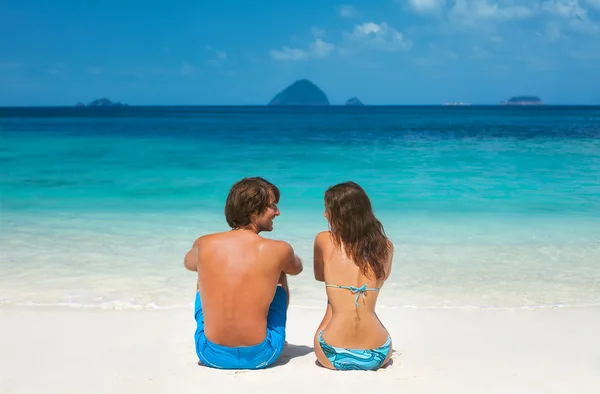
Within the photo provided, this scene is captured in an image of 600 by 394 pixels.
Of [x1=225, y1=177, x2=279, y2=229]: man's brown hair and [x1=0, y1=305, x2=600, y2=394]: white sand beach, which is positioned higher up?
[x1=225, y1=177, x2=279, y2=229]: man's brown hair

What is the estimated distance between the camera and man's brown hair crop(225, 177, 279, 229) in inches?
119

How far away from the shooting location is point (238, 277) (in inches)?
120

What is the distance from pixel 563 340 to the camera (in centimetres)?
398

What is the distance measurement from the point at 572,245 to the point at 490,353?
3792mm

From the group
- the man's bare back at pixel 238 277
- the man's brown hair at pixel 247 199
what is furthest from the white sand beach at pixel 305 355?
the man's brown hair at pixel 247 199

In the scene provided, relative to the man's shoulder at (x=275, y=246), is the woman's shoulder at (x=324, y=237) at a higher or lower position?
higher

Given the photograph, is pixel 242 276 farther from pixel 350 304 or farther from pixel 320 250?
pixel 350 304

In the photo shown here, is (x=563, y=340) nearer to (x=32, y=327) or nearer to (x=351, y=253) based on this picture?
(x=351, y=253)

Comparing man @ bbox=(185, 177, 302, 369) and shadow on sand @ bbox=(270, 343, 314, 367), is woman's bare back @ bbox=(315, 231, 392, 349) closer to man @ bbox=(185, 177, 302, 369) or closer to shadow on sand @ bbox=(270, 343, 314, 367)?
man @ bbox=(185, 177, 302, 369)

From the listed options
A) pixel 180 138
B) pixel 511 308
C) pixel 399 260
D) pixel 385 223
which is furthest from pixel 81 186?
pixel 180 138

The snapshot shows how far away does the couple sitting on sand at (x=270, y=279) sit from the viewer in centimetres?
304

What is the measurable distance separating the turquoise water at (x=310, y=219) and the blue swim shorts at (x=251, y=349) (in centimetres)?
172

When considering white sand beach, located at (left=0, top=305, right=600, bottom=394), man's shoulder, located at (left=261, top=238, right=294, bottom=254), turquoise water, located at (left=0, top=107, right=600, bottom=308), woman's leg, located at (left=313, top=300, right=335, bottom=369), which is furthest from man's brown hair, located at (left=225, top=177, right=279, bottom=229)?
turquoise water, located at (left=0, top=107, right=600, bottom=308)

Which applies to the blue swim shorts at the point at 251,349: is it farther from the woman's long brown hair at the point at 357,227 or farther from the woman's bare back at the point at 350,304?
the woman's long brown hair at the point at 357,227
